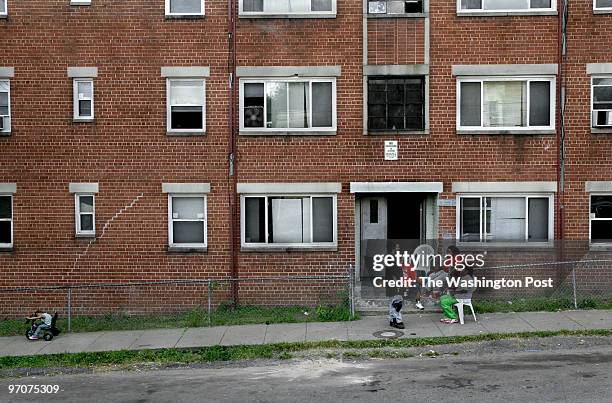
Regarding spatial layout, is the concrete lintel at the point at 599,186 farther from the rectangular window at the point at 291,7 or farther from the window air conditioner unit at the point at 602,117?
the rectangular window at the point at 291,7

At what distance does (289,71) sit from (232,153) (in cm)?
244

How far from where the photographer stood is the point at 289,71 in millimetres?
15398

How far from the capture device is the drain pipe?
15.4 metres

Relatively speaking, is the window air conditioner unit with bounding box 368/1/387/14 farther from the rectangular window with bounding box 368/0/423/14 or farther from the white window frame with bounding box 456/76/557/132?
the white window frame with bounding box 456/76/557/132

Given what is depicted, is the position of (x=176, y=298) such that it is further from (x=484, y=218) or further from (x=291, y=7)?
(x=484, y=218)

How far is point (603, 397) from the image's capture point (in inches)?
339

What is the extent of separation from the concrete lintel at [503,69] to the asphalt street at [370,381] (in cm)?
691

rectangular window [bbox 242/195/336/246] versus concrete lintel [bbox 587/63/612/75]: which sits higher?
concrete lintel [bbox 587/63/612/75]

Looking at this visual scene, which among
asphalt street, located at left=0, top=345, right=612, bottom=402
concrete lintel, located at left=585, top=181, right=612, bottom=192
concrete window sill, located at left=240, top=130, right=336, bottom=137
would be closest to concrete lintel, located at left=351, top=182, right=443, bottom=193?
concrete window sill, located at left=240, top=130, right=336, bottom=137

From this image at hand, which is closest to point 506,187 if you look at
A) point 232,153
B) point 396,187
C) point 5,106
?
point 396,187

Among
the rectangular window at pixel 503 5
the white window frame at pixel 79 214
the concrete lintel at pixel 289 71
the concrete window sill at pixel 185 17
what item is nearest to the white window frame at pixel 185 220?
the white window frame at pixel 79 214

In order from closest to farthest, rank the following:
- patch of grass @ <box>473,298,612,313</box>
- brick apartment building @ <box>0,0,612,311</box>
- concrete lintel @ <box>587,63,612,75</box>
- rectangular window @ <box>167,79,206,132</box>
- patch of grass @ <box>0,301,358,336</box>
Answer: patch of grass @ <box>0,301,358,336</box> → patch of grass @ <box>473,298,612,313</box> → concrete lintel @ <box>587,63,612,75</box> → brick apartment building @ <box>0,0,612,311</box> → rectangular window @ <box>167,79,206,132</box>

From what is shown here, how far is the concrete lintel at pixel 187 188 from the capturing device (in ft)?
50.7

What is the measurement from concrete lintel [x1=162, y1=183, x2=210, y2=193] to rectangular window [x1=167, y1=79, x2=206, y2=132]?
4.62ft
